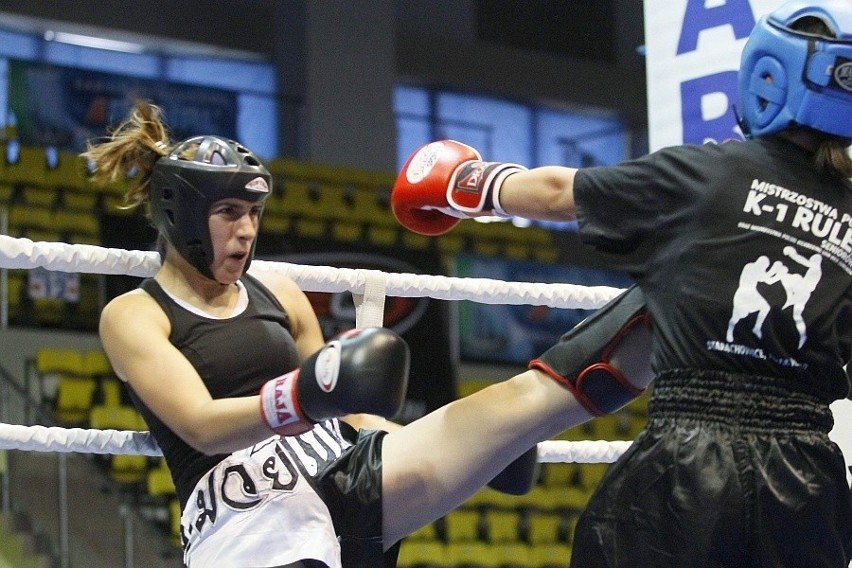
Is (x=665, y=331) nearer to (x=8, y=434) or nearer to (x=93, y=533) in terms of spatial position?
(x=8, y=434)

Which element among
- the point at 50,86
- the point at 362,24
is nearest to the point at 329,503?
the point at 50,86

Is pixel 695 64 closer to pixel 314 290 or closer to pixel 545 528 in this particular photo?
pixel 314 290

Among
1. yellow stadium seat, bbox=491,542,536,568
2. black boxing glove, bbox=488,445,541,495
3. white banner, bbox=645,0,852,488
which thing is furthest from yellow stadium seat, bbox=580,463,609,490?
black boxing glove, bbox=488,445,541,495

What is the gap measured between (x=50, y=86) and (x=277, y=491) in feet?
24.1

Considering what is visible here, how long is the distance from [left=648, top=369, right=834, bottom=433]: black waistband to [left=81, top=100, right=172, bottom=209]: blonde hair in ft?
3.09

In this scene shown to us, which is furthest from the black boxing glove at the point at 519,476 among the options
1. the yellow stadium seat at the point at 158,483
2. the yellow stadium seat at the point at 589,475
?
the yellow stadium seat at the point at 589,475

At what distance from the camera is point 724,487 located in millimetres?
1664

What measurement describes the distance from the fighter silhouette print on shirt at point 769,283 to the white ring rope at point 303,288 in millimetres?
746

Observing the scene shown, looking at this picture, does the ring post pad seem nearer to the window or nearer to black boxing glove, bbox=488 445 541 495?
black boxing glove, bbox=488 445 541 495

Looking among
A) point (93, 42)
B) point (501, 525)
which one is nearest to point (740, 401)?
point (501, 525)

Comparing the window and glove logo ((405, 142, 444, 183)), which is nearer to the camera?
glove logo ((405, 142, 444, 183))

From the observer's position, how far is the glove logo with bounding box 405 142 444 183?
200cm

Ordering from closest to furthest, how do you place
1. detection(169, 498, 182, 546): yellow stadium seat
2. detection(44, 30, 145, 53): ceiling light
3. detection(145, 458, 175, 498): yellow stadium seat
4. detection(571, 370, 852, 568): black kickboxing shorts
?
detection(571, 370, 852, 568): black kickboxing shorts, detection(169, 498, 182, 546): yellow stadium seat, detection(145, 458, 175, 498): yellow stadium seat, detection(44, 30, 145, 53): ceiling light

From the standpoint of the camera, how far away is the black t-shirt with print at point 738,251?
1.71m
